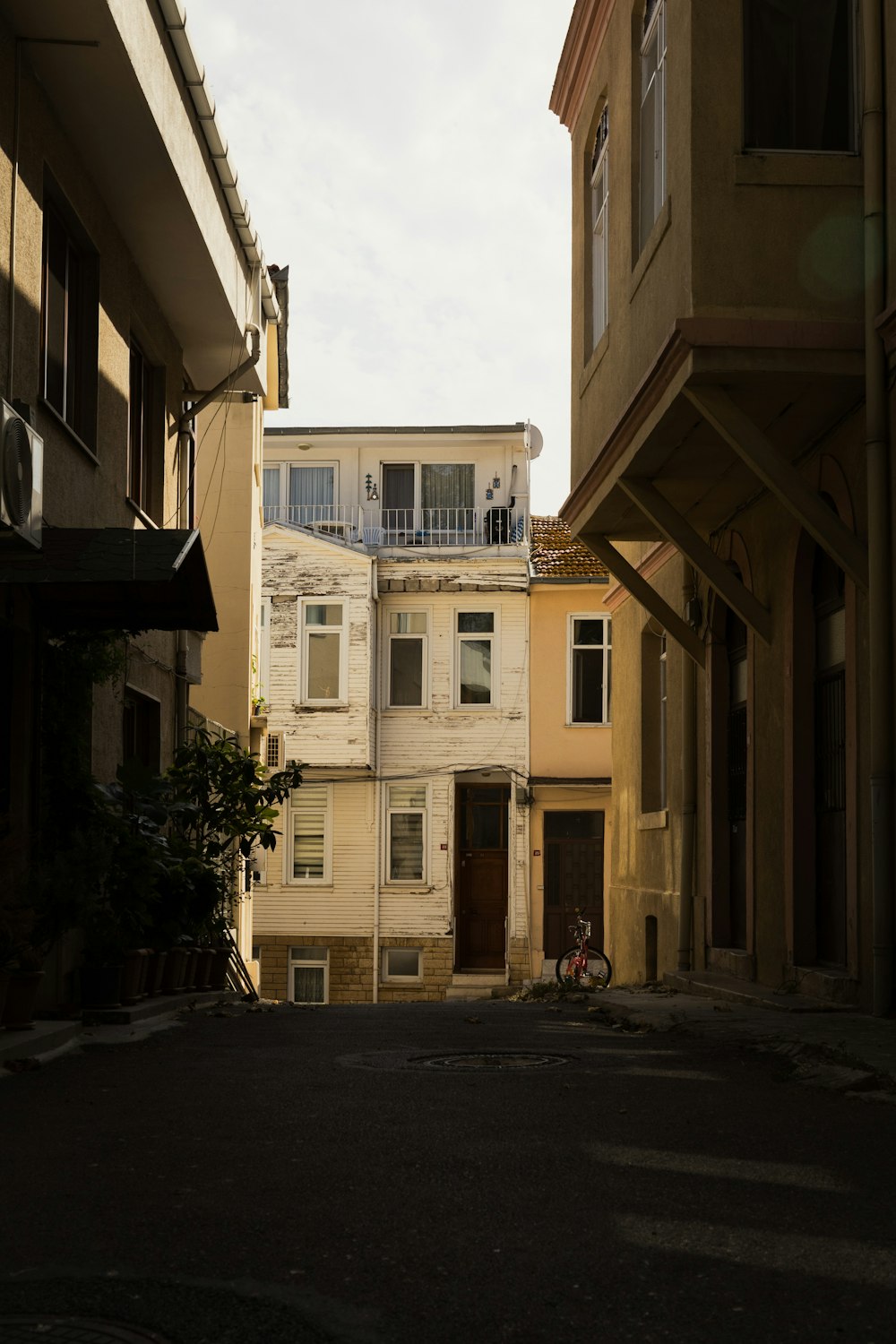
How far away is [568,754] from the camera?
3056 cm

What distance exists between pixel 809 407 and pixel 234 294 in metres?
6.89

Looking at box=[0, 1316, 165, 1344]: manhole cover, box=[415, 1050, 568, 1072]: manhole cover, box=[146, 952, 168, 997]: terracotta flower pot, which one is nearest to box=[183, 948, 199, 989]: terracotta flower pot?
box=[146, 952, 168, 997]: terracotta flower pot

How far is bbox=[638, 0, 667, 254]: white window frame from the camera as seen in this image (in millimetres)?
12250

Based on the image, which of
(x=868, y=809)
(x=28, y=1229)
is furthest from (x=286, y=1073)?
(x=868, y=809)

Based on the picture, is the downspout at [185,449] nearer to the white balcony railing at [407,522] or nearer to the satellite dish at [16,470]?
the satellite dish at [16,470]

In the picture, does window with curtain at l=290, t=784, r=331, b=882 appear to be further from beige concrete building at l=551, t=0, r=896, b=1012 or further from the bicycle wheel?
beige concrete building at l=551, t=0, r=896, b=1012

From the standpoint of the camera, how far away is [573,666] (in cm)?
3091

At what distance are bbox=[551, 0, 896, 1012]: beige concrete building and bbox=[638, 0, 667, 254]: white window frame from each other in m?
0.05

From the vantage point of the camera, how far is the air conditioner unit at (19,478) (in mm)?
8281

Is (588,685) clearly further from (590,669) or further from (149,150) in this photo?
(149,150)

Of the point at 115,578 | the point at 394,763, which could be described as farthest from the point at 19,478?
the point at 394,763

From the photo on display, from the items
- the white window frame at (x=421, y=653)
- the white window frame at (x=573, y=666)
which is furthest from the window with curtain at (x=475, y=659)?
the white window frame at (x=573, y=666)

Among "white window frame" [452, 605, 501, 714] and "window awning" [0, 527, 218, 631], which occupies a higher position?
"white window frame" [452, 605, 501, 714]

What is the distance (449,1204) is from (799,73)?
29.0 feet
